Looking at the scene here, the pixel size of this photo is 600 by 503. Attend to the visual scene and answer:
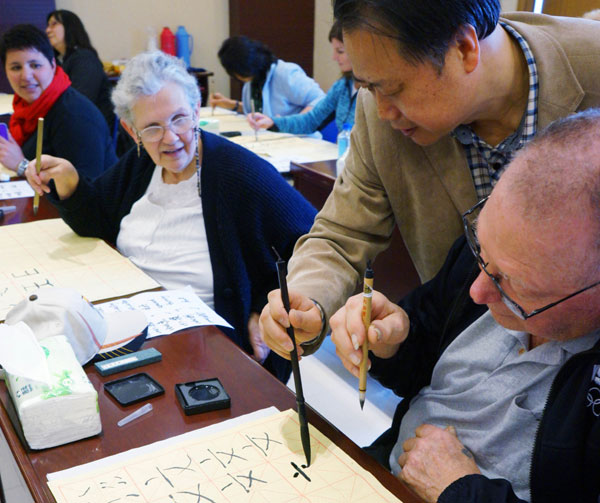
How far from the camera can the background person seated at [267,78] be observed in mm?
4672

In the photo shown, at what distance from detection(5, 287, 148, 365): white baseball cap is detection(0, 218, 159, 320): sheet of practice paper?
0.26 meters

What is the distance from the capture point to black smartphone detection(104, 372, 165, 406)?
1.15 metres

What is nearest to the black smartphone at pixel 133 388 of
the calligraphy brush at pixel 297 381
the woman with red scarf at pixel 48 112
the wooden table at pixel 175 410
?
the wooden table at pixel 175 410

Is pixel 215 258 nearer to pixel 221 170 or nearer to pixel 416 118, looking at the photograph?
pixel 221 170

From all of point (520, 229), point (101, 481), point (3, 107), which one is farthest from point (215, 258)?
point (3, 107)

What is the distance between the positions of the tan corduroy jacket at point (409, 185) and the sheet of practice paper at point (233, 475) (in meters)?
0.32

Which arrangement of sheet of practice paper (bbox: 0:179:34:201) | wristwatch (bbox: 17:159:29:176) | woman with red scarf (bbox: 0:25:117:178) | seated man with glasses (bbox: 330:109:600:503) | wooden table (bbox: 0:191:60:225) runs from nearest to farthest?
seated man with glasses (bbox: 330:109:600:503) → wooden table (bbox: 0:191:60:225) → sheet of practice paper (bbox: 0:179:34:201) → wristwatch (bbox: 17:159:29:176) → woman with red scarf (bbox: 0:25:117:178)

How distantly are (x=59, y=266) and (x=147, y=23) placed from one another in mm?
5530

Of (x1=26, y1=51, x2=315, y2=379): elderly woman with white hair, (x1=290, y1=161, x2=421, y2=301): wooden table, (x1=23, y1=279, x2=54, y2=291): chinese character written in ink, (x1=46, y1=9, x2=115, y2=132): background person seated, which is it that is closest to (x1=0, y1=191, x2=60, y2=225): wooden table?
(x1=26, y1=51, x2=315, y2=379): elderly woman with white hair

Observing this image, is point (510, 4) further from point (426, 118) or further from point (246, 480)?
point (246, 480)

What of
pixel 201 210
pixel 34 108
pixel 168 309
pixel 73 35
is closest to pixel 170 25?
pixel 73 35

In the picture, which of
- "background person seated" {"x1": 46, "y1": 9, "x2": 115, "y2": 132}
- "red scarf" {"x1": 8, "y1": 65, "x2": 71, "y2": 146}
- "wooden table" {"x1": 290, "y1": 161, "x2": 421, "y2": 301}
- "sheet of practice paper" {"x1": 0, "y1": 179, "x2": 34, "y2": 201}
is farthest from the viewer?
"background person seated" {"x1": 46, "y1": 9, "x2": 115, "y2": 132}

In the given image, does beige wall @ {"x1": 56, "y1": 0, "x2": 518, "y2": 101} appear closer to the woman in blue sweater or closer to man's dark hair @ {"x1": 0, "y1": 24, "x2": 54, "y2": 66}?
Result: the woman in blue sweater

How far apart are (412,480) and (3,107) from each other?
4.76 meters
